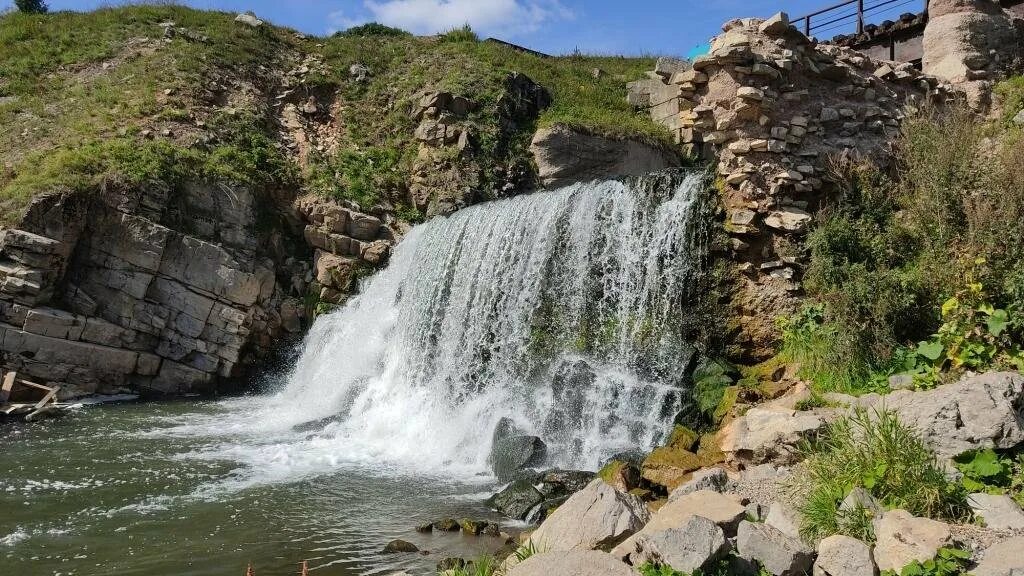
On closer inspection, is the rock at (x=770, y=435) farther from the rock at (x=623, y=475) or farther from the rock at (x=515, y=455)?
the rock at (x=515, y=455)

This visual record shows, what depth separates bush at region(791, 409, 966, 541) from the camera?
5.06 metres

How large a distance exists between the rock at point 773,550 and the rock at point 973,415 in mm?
1684

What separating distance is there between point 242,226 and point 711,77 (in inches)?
426

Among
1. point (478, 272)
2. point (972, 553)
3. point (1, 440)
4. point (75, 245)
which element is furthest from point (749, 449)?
point (75, 245)

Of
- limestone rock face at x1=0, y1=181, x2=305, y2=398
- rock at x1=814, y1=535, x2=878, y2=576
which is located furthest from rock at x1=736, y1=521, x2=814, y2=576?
limestone rock face at x1=0, y1=181, x2=305, y2=398

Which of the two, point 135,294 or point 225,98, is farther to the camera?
point 225,98

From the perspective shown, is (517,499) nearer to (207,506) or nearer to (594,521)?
(594,521)

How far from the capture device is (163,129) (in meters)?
17.2

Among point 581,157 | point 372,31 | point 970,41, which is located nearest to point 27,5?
point 372,31

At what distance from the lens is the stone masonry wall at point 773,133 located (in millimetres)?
9742

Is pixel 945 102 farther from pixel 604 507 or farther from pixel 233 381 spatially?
pixel 233 381

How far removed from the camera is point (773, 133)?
9.91 m

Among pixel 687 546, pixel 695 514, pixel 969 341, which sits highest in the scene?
pixel 969 341

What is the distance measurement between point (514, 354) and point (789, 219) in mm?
4744
